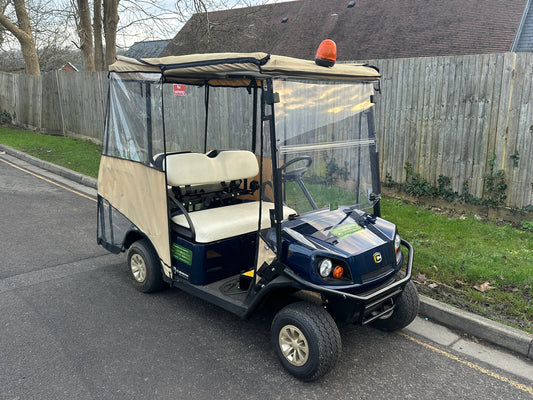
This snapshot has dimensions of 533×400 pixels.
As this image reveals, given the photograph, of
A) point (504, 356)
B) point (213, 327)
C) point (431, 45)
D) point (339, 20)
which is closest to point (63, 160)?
point (213, 327)

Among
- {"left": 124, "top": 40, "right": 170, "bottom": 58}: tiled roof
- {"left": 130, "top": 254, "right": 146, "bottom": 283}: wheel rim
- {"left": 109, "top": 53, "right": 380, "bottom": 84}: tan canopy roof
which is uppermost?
{"left": 124, "top": 40, "right": 170, "bottom": 58}: tiled roof

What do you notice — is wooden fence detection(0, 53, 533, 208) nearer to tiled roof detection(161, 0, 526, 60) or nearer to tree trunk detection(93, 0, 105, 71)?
tiled roof detection(161, 0, 526, 60)

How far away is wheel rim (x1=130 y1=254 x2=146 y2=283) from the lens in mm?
4388

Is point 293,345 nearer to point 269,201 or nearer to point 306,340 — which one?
point 306,340

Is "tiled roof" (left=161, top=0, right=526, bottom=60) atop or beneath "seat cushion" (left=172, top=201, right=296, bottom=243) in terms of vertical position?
atop

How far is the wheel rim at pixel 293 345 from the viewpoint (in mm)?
3074

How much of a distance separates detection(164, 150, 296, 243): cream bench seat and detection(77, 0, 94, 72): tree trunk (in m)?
12.7

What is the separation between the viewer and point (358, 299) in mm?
2955

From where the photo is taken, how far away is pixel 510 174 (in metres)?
6.10

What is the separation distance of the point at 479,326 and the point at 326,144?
1.98m

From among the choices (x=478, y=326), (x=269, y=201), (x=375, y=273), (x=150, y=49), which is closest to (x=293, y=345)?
(x=375, y=273)

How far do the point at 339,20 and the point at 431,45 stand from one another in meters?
5.89

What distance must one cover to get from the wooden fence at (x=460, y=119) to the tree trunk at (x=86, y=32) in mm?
11430

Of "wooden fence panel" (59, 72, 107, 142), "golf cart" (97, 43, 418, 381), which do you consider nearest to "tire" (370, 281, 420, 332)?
"golf cart" (97, 43, 418, 381)
